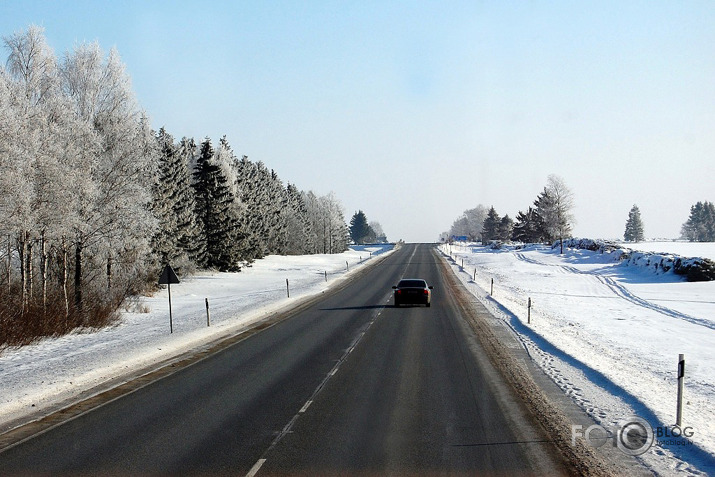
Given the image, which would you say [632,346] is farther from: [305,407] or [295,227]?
[295,227]

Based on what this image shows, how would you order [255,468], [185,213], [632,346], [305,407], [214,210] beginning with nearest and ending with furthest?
[255,468] → [305,407] → [632,346] → [185,213] → [214,210]

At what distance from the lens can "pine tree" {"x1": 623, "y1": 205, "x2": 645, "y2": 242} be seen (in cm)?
17100

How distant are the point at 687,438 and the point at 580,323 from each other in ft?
62.4

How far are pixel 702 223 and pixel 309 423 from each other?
186044 mm

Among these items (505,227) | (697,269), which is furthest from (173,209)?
(505,227)

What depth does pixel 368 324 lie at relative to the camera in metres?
23.6

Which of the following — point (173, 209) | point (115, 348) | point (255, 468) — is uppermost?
point (173, 209)

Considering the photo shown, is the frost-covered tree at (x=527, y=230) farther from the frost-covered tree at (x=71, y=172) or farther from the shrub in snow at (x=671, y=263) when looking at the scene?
the frost-covered tree at (x=71, y=172)

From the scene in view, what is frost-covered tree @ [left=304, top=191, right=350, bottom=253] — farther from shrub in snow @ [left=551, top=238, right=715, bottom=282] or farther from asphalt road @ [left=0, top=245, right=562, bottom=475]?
asphalt road @ [left=0, top=245, right=562, bottom=475]

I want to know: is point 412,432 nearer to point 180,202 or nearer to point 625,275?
point 180,202

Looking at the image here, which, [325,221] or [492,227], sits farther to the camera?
[492,227]

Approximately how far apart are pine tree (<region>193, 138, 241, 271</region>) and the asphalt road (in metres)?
40.2

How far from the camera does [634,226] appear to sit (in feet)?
570

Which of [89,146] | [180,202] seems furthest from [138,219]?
[180,202]
